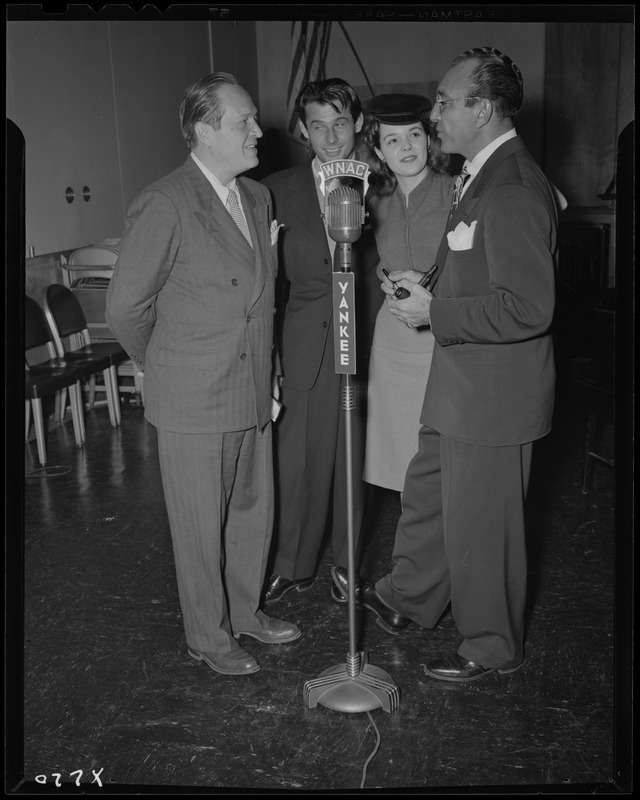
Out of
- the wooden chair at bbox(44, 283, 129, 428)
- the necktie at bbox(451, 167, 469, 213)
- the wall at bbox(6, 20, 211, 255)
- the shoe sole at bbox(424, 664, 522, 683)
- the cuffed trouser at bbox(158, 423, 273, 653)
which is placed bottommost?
the shoe sole at bbox(424, 664, 522, 683)

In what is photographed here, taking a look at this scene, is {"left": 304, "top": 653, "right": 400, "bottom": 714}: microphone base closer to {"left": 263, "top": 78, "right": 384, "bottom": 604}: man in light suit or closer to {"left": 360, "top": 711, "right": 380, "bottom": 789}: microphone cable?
{"left": 360, "top": 711, "right": 380, "bottom": 789}: microphone cable

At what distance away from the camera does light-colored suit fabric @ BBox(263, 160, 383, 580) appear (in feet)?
9.66

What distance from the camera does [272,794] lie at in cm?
204

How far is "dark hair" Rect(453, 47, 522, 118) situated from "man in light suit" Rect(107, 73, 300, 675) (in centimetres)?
62

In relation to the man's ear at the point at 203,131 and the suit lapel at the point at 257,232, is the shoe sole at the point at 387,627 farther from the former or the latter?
the man's ear at the point at 203,131

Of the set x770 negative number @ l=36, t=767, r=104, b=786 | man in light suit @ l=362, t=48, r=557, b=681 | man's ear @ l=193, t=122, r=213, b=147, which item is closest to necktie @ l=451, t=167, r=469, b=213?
man in light suit @ l=362, t=48, r=557, b=681

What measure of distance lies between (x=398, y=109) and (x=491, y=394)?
1047mm

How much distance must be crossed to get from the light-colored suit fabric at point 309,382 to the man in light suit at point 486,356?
42cm

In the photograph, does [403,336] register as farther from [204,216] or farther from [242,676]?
[242,676]

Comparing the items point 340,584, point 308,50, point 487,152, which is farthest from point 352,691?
point 308,50

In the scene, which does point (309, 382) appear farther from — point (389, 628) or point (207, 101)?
point (207, 101)

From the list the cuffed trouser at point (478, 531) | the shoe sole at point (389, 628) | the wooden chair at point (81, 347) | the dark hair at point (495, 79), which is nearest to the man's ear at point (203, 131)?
the dark hair at point (495, 79)

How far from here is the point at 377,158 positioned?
9.63 ft

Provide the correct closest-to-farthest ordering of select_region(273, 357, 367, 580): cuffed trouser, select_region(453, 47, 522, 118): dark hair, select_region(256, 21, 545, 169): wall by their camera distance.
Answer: select_region(453, 47, 522, 118): dark hair < select_region(273, 357, 367, 580): cuffed trouser < select_region(256, 21, 545, 169): wall
